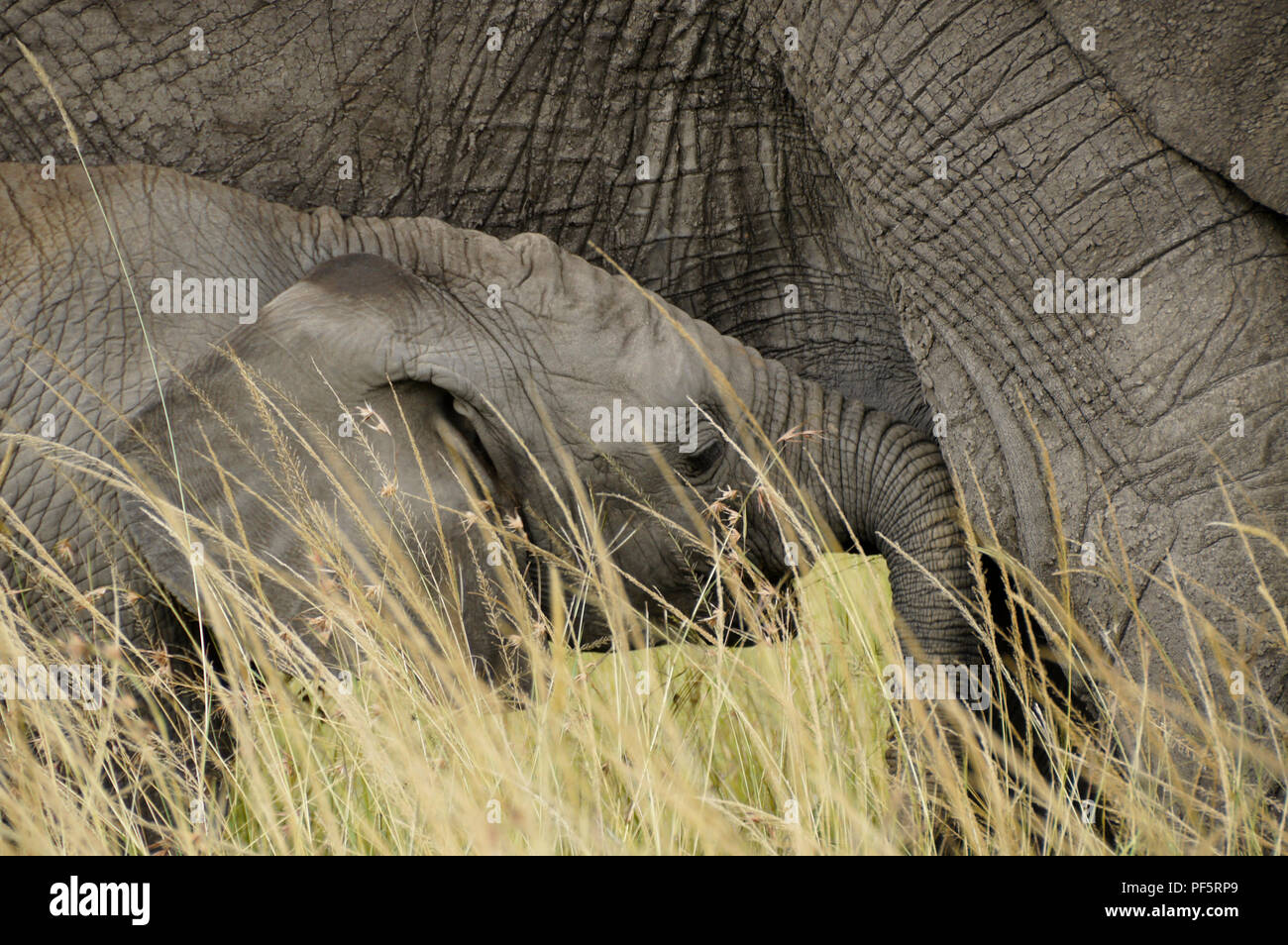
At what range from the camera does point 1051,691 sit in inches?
133

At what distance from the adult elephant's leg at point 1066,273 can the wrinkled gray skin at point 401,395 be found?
28cm

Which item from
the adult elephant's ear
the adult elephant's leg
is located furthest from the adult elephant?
the adult elephant's ear

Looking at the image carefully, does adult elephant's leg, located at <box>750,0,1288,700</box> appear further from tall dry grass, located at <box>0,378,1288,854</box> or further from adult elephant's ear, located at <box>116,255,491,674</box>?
adult elephant's ear, located at <box>116,255,491,674</box>

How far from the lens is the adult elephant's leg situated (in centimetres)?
275

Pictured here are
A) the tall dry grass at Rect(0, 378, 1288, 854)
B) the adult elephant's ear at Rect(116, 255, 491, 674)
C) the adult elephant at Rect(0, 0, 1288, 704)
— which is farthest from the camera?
the adult elephant's ear at Rect(116, 255, 491, 674)

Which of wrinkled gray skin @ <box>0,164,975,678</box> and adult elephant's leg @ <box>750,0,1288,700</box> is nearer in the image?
adult elephant's leg @ <box>750,0,1288,700</box>

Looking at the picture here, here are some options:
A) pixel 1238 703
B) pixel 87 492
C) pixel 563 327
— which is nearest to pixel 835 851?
pixel 1238 703

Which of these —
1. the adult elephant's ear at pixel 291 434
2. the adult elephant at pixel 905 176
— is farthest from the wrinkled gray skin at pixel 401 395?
the adult elephant at pixel 905 176

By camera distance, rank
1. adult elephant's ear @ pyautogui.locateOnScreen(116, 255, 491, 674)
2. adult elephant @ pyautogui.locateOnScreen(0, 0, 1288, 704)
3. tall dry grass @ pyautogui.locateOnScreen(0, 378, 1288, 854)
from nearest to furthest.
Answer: tall dry grass @ pyautogui.locateOnScreen(0, 378, 1288, 854) → adult elephant @ pyautogui.locateOnScreen(0, 0, 1288, 704) → adult elephant's ear @ pyautogui.locateOnScreen(116, 255, 491, 674)

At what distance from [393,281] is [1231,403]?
162 cm

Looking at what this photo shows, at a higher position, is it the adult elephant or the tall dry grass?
the adult elephant

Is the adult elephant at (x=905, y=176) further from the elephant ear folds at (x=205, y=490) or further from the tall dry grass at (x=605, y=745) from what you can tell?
the elephant ear folds at (x=205, y=490)

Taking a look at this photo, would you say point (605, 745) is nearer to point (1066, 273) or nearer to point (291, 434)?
point (291, 434)
